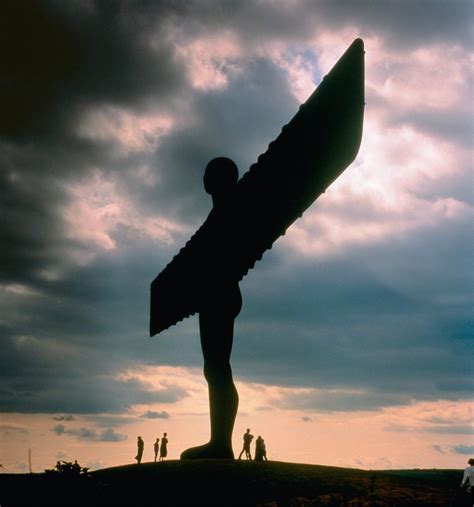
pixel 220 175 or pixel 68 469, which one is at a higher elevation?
pixel 220 175

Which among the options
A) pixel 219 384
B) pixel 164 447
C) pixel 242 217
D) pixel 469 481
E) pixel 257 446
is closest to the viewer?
pixel 242 217

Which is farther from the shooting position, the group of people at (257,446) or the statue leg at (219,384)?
the group of people at (257,446)

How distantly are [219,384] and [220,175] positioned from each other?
3.87 m

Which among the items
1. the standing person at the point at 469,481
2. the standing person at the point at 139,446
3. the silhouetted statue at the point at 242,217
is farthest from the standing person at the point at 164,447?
the standing person at the point at 469,481

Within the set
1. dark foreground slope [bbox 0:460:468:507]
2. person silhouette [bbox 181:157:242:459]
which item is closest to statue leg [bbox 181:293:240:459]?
person silhouette [bbox 181:157:242:459]

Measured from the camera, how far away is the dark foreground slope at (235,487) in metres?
6.96

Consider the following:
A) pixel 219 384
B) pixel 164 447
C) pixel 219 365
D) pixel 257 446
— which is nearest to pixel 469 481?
pixel 219 384

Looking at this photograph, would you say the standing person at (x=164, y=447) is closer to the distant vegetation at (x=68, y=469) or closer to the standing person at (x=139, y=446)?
the standing person at (x=139, y=446)

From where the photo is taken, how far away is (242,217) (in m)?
6.65

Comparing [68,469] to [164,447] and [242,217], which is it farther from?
[164,447]

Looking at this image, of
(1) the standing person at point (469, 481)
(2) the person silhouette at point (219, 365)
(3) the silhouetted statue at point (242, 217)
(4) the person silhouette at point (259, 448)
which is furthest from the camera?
(4) the person silhouette at point (259, 448)

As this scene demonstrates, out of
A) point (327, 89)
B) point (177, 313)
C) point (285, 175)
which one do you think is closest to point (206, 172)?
point (177, 313)

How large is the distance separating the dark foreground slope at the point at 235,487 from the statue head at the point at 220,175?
16.0 ft

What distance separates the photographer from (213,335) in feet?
31.7
